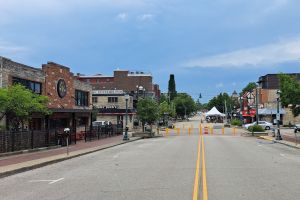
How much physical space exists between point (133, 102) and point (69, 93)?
148 feet

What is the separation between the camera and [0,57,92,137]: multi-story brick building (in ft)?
99.7

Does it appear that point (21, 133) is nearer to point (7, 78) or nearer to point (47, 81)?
point (7, 78)

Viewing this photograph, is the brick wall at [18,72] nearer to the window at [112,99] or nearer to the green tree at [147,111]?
the green tree at [147,111]

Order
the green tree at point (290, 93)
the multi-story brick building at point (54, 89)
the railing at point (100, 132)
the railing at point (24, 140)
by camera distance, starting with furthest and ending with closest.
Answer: the railing at point (100, 132), the green tree at point (290, 93), the multi-story brick building at point (54, 89), the railing at point (24, 140)

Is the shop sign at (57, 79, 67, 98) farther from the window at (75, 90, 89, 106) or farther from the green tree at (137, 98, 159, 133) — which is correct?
the green tree at (137, 98, 159, 133)

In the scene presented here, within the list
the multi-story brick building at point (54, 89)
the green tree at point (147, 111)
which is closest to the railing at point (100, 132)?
the multi-story brick building at point (54, 89)

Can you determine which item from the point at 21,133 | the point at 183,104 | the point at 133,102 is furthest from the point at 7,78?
the point at 183,104

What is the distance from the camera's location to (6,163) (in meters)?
19.0

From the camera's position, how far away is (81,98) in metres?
47.4

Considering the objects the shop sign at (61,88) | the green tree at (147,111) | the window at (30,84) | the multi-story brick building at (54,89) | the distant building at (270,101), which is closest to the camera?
the multi-story brick building at (54,89)

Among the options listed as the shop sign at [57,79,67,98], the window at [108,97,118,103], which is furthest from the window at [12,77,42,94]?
the window at [108,97,118,103]

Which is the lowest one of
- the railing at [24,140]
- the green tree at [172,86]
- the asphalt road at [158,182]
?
the asphalt road at [158,182]

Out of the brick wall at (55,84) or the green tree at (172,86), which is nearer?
the brick wall at (55,84)

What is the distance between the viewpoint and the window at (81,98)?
4562cm
